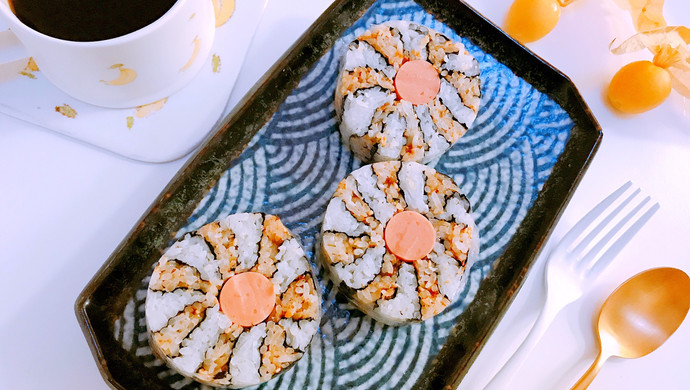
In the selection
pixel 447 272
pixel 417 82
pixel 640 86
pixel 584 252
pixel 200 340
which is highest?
pixel 640 86

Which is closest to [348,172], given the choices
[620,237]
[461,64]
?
[461,64]

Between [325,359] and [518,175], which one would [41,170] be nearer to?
[325,359]

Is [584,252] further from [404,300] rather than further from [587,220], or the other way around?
[404,300]

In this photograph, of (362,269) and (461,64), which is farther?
(461,64)

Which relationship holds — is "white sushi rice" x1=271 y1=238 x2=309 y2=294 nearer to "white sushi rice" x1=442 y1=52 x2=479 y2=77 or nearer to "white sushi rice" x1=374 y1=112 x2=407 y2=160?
"white sushi rice" x1=374 y1=112 x2=407 y2=160

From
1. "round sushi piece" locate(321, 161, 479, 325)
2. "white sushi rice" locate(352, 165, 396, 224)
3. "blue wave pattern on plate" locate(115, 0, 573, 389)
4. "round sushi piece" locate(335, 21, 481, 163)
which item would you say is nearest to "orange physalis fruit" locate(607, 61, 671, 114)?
"blue wave pattern on plate" locate(115, 0, 573, 389)

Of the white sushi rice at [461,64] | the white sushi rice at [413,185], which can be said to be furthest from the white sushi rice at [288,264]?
the white sushi rice at [461,64]

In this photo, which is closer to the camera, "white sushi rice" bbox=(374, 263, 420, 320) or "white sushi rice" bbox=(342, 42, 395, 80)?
"white sushi rice" bbox=(374, 263, 420, 320)
